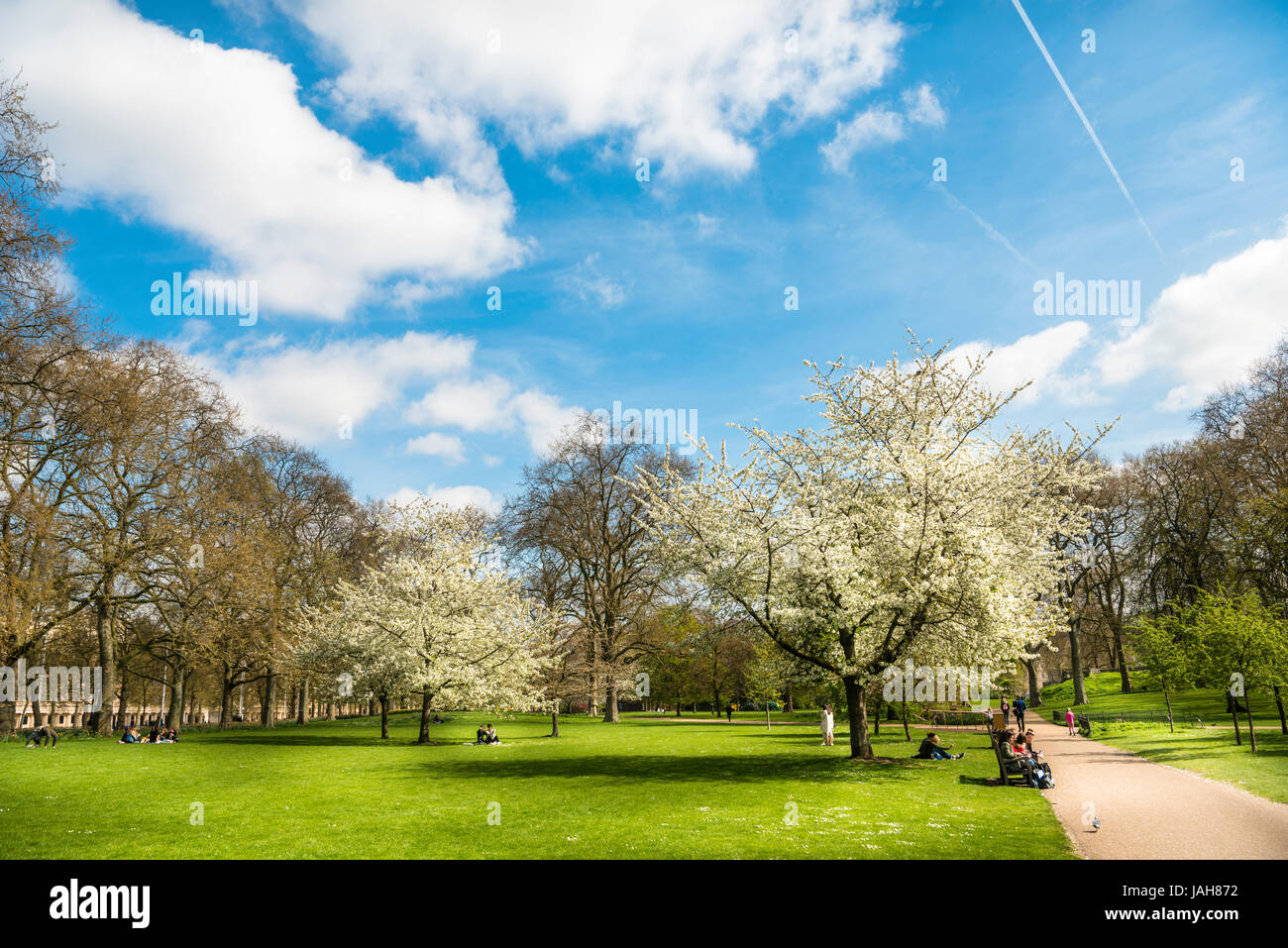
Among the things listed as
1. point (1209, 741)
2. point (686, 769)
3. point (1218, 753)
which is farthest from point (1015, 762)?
point (1209, 741)

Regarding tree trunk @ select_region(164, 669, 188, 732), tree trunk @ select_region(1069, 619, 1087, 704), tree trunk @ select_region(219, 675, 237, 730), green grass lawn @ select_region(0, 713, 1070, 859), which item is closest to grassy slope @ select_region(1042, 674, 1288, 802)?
tree trunk @ select_region(1069, 619, 1087, 704)

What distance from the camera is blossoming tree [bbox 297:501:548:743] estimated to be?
102ft

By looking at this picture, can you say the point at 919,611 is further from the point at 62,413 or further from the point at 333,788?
the point at 62,413

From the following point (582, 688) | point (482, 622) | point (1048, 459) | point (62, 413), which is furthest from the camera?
point (582, 688)

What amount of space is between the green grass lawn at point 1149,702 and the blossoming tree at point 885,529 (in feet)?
45.9

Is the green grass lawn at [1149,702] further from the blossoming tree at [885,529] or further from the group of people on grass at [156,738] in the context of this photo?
the group of people on grass at [156,738]

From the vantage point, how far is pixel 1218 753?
23047 mm

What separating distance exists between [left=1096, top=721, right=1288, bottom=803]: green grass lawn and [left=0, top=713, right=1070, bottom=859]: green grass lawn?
5.15 meters

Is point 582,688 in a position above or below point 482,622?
below

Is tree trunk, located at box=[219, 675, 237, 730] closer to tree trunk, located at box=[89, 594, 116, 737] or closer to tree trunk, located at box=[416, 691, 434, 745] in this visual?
tree trunk, located at box=[89, 594, 116, 737]
